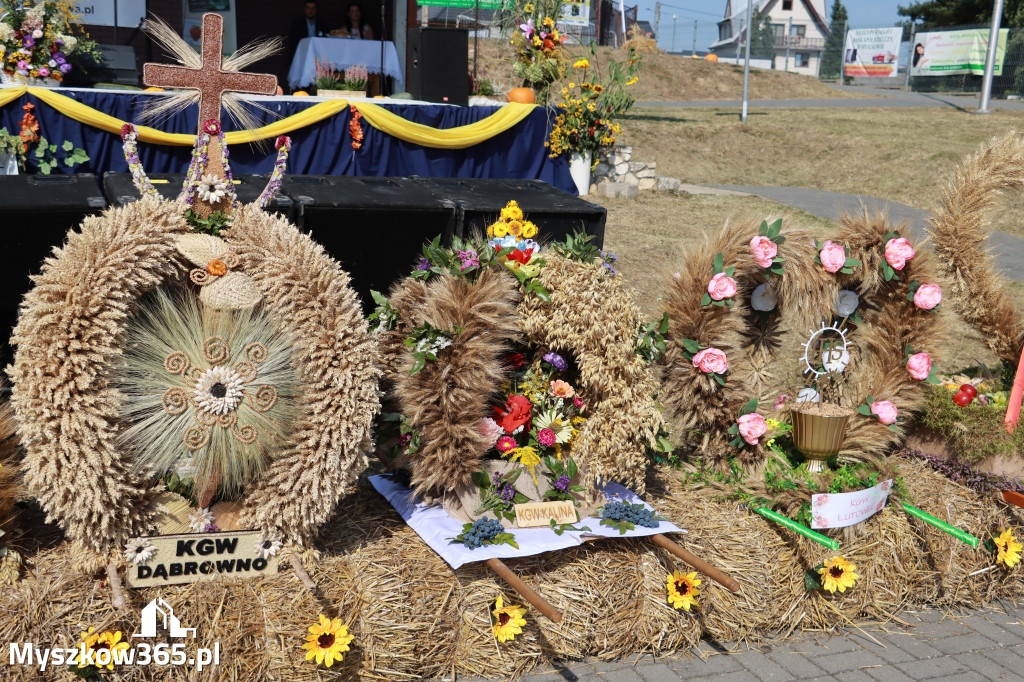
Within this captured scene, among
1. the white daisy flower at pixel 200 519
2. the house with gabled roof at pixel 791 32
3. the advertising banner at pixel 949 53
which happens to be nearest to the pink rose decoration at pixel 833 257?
the white daisy flower at pixel 200 519

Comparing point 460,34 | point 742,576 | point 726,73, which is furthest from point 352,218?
point 726,73

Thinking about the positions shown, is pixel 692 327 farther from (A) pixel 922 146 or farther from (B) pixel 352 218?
(A) pixel 922 146

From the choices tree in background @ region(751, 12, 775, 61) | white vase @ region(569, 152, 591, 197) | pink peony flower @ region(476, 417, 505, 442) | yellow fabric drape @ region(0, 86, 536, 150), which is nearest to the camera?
pink peony flower @ region(476, 417, 505, 442)

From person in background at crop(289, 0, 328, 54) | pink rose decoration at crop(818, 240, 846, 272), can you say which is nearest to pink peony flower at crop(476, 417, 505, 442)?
pink rose decoration at crop(818, 240, 846, 272)

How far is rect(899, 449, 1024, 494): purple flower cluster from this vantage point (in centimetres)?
387

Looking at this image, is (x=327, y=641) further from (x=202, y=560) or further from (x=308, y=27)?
(x=308, y=27)

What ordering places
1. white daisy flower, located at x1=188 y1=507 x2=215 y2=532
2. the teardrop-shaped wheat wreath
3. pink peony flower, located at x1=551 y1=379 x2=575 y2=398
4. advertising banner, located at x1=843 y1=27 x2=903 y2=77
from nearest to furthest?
the teardrop-shaped wheat wreath, white daisy flower, located at x1=188 y1=507 x2=215 y2=532, pink peony flower, located at x1=551 y1=379 x2=575 y2=398, advertising banner, located at x1=843 y1=27 x2=903 y2=77

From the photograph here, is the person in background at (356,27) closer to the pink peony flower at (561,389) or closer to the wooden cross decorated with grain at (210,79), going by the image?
the wooden cross decorated with grain at (210,79)

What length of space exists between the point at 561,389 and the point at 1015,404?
2.28m

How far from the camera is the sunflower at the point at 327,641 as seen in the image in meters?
2.65

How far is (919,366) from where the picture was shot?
395 centimetres

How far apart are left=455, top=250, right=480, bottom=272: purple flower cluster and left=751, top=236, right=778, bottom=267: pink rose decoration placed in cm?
127

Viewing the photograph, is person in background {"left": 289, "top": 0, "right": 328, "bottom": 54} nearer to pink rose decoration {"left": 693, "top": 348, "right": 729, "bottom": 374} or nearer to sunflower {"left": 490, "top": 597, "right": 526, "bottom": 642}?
pink rose decoration {"left": 693, "top": 348, "right": 729, "bottom": 374}

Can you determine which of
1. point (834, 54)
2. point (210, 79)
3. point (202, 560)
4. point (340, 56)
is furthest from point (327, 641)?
point (834, 54)
